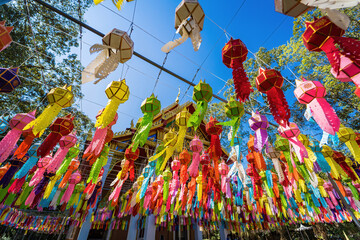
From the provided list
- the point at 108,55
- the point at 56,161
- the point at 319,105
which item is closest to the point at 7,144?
the point at 56,161

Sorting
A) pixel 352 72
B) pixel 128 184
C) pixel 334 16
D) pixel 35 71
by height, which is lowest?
pixel 352 72

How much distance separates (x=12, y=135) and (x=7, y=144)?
225mm

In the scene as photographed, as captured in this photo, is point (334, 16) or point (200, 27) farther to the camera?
point (200, 27)

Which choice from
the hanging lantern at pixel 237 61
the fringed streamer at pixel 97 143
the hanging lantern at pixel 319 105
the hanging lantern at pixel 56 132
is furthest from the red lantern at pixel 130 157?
the hanging lantern at pixel 319 105

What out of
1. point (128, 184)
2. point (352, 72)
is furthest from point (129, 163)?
point (128, 184)

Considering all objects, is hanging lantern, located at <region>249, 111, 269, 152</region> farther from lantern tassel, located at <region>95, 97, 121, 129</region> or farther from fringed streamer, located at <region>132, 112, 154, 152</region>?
lantern tassel, located at <region>95, 97, 121, 129</region>

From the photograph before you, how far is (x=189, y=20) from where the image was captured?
1.94 m

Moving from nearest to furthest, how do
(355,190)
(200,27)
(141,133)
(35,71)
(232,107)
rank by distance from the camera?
(200,27) < (141,133) < (232,107) < (355,190) < (35,71)

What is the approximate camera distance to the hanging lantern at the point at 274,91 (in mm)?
2130

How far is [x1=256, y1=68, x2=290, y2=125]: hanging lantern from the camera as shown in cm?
213

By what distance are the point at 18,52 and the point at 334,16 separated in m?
11.7

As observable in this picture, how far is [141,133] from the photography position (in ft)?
9.05

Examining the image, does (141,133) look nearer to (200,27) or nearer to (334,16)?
(200,27)

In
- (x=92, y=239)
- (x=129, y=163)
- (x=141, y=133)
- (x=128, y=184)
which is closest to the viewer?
(x=141, y=133)
